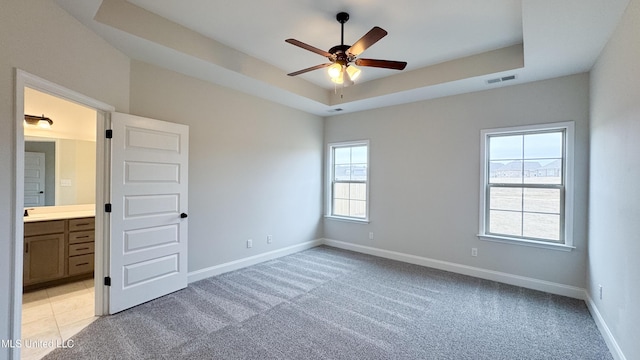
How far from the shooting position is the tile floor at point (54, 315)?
234 cm

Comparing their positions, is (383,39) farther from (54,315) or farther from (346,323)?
(54,315)

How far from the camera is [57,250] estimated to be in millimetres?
3500

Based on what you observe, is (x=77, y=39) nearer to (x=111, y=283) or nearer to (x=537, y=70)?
(x=111, y=283)

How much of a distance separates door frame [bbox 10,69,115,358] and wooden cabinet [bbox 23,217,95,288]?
1.26 meters

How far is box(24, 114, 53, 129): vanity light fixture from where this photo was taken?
373 cm

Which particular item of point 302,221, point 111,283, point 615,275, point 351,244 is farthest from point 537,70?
point 111,283

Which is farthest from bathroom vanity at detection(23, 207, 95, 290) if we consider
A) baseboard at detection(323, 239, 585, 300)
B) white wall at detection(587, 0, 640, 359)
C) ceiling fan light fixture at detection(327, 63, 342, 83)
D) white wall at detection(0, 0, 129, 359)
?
white wall at detection(587, 0, 640, 359)

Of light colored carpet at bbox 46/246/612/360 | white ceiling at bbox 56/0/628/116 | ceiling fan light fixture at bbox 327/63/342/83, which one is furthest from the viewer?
ceiling fan light fixture at bbox 327/63/342/83

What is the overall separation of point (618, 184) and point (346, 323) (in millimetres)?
2661

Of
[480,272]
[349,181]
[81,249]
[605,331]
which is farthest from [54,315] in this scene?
[605,331]

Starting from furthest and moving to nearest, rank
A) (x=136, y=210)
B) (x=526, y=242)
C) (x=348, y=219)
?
1. (x=348, y=219)
2. (x=526, y=242)
3. (x=136, y=210)

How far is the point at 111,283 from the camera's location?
9.19ft

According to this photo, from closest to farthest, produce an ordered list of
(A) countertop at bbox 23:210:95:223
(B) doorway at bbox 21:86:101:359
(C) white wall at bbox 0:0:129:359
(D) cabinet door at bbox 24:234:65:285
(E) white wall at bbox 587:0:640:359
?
(C) white wall at bbox 0:0:129:359, (E) white wall at bbox 587:0:640:359, (B) doorway at bbox 21:86:101:359, (D) cabinet door at bbox 24:234:65:285, (A) countertop at bbox 23:210:95:223

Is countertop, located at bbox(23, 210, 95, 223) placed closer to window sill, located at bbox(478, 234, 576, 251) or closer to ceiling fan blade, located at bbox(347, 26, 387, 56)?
ceiling fan blade, located at bbox(347, 26, 387, 56)
